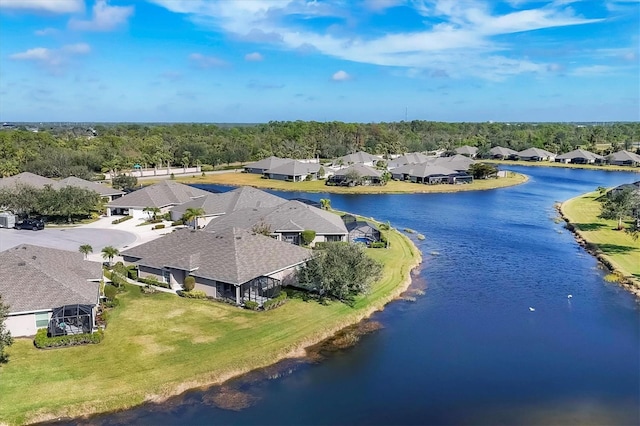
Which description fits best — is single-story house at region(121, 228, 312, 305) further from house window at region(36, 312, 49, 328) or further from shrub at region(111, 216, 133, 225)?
shrub at region(111, 216, 133, 225)

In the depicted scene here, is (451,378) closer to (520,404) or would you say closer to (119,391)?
(520,404)

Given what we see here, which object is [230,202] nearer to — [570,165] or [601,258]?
[601,258]

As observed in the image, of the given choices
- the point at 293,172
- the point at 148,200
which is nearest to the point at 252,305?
the point at 148,200

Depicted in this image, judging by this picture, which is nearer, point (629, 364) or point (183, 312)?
point (629, 364)

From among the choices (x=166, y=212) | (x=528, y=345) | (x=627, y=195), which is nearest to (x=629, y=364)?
(x=528, y=345)

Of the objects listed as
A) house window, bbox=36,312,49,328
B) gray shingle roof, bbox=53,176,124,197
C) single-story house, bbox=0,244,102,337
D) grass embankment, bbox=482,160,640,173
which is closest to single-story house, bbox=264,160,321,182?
gray shingle roof, bbox=53,176,124,197

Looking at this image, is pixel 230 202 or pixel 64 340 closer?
pixel 64 340
